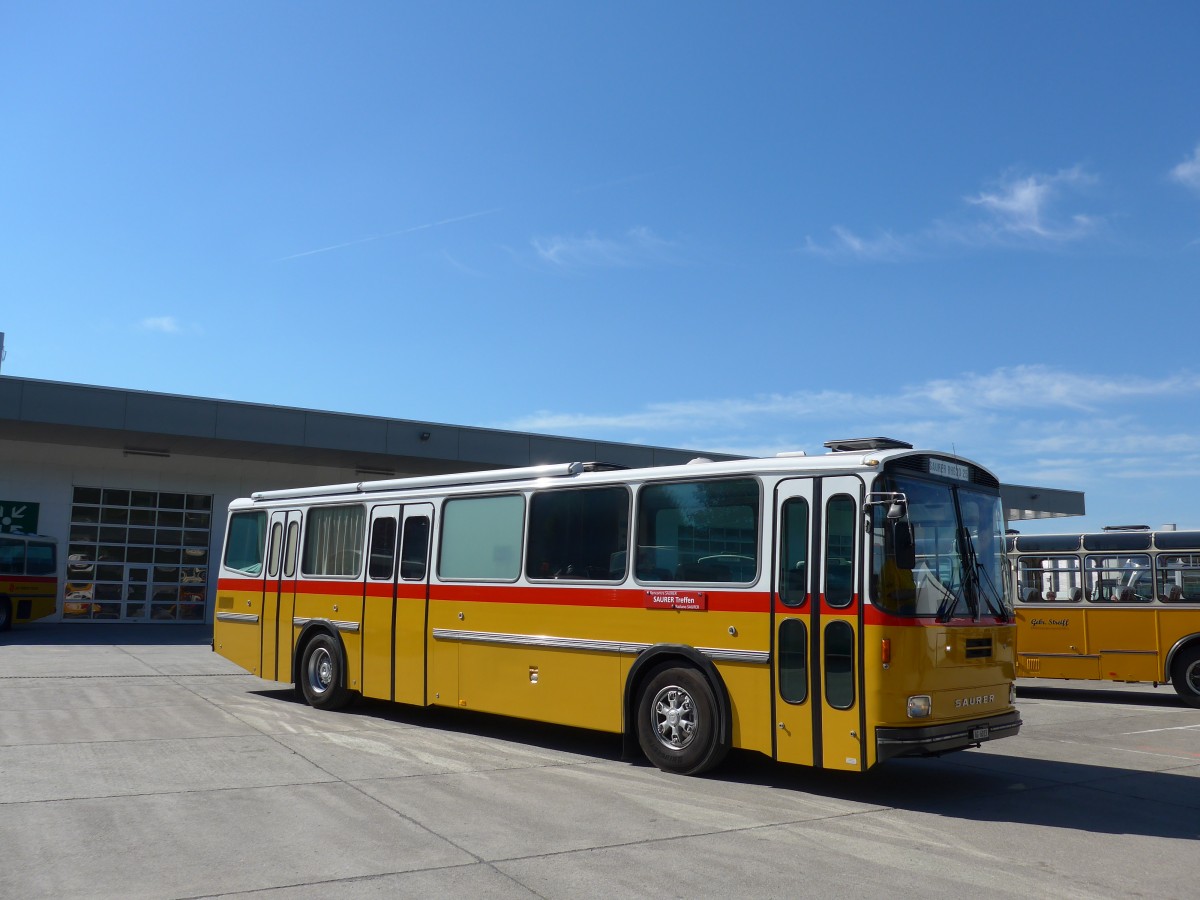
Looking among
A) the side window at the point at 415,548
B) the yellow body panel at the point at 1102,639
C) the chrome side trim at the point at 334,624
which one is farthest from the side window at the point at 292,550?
the yellow body panel at the point at 1102,639

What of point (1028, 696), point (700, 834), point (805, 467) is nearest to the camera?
point (700, 834)

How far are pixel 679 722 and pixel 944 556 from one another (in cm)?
267

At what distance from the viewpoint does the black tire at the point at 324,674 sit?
13.3 metres

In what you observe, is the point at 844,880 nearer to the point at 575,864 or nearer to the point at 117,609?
Result: the point at 575,864

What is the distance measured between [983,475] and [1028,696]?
10.1 m

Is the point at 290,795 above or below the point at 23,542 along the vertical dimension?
below

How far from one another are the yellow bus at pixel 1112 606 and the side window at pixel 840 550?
8.18 m

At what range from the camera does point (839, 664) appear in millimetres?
8156

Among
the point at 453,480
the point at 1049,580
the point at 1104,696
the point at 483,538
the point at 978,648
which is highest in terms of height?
the point at 453,480

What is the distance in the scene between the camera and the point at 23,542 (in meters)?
29.5

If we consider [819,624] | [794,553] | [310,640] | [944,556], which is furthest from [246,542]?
[944,556]

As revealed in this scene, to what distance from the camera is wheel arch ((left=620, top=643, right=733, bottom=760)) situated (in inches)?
349

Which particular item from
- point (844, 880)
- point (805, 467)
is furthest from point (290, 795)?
point (805, 467)

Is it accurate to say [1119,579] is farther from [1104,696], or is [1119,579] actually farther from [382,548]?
[382,548]
